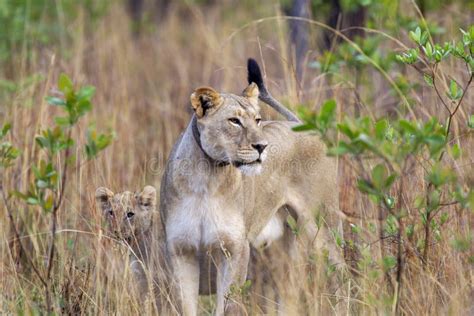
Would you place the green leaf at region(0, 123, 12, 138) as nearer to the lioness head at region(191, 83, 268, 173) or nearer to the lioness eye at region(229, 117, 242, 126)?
the lioness head at region(191, 83, 268, 173)

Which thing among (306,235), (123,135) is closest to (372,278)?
(306,235)

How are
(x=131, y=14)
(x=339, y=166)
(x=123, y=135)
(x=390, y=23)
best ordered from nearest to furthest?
(x=339, y=166)
(x=390, y=23)
(x=123, y=135)
(x=131, y=14)

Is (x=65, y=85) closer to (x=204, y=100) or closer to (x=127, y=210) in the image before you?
(x=204, y=100)

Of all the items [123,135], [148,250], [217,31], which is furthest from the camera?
[217,31]

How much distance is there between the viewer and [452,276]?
17.3ft

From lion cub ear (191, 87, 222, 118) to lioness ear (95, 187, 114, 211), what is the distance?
92 centimetres

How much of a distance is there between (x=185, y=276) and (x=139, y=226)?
1.94ft

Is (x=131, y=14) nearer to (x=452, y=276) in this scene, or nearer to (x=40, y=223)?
(x=40, y=223)

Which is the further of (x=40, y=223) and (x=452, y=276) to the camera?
(x=40, y=223)

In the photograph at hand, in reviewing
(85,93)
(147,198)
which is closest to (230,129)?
(147,198)

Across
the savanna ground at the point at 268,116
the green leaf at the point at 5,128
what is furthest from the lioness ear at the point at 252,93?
the green leaf at the point at 5,128

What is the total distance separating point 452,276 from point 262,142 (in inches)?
51.7

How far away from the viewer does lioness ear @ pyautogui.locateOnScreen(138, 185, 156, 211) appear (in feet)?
21.1

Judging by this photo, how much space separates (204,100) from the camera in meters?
5.88
